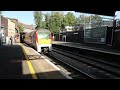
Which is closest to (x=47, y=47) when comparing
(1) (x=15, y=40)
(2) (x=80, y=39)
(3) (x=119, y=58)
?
(3) (x=119, y=58)

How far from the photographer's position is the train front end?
32.2 m

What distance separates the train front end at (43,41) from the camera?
32.2 metres

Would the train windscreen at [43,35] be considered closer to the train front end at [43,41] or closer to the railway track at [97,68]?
the train front end at [43,41]

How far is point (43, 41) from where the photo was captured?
32.5 meters

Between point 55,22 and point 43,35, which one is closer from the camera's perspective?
point 43,35

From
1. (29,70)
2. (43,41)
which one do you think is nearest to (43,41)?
(43,41)

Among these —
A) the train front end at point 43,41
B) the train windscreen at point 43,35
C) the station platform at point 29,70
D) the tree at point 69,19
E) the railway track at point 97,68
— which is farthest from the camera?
the tree at point 69,19

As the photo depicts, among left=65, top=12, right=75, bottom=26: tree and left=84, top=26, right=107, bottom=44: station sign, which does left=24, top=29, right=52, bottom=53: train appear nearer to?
left=84, top=26, right=107, bottom=44: station sign

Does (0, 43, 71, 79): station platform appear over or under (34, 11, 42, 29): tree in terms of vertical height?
under

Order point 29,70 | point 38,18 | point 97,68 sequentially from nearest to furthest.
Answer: point 29,70 < point 97,68 < point 38,18

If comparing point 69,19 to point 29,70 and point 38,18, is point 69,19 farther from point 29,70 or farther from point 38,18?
point 29,70

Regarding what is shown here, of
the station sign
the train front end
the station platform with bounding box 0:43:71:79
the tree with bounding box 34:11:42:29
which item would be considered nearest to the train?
the train front end

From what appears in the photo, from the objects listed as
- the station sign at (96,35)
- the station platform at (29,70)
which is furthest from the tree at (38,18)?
the station platform at (29,70)
